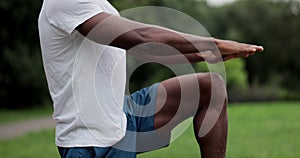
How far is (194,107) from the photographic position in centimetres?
251

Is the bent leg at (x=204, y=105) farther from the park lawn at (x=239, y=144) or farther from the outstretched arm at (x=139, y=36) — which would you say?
the park lawn at (x=239, y=144)

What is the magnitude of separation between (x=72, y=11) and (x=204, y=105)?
71cm

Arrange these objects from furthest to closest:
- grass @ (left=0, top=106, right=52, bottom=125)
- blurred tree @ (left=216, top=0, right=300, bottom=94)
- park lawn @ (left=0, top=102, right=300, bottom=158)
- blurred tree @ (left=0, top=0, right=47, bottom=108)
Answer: blurred tree @ (left=216, top=0, right=300, bottom=94), grass @ (left=0, top=106, right=52, bottom=125), blurred tree @ (left=0, top=0, right=47, bottom=108), park lawn @ (left=0, top=102, right=300, bottom=158)

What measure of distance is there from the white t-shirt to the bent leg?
241 mm

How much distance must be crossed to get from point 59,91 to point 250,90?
2545 cm

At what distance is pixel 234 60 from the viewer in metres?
27.0

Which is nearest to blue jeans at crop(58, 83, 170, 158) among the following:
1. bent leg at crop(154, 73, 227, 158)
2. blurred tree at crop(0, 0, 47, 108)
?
bent leg at crop(154, 73, 227, 158)

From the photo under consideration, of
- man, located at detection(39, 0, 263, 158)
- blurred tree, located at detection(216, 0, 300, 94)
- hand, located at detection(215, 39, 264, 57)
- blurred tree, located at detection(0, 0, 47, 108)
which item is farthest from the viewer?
blurred tree, located at detection(216, 0, 300, 94)

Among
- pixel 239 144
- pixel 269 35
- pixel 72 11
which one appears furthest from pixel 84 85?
pixel 269 35

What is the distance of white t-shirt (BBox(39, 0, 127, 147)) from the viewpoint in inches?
97.5

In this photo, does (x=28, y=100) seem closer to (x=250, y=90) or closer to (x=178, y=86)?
(x=250, y=90)

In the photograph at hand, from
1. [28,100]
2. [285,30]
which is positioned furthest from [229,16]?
[28,100]

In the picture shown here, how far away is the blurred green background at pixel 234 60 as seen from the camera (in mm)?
13664

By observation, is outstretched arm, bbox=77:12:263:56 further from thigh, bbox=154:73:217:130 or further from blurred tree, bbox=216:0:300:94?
blurred tree, bbox=216:0:300:94
